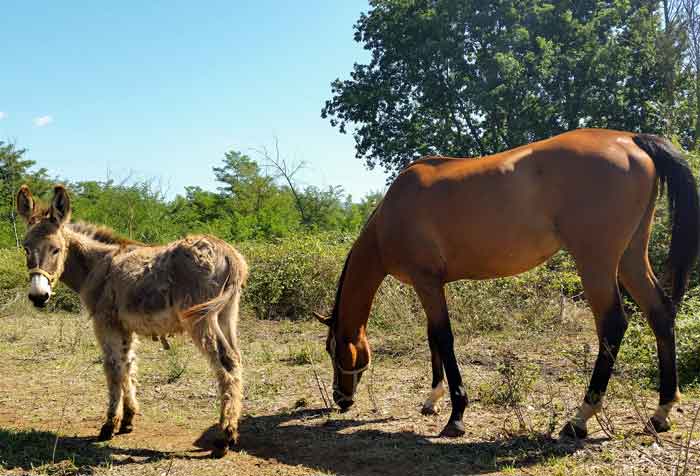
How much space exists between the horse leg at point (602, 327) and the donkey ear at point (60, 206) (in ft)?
14.0

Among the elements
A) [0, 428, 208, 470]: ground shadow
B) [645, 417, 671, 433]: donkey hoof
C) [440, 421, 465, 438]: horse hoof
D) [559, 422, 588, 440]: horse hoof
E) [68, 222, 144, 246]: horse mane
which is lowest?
[0, 428, 208, 470]: ground shadow

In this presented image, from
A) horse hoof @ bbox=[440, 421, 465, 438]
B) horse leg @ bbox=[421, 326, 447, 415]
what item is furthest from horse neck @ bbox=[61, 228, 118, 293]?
horse hoof @ bbox=[440, 421, 465, 438]

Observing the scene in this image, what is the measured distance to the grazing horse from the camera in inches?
181

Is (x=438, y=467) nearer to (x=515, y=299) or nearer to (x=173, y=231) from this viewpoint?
(x=515, y=299)

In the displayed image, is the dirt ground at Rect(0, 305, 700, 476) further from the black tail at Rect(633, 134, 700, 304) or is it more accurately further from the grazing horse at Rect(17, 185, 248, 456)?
the black tail at Rect(633, 134, 700, 304)

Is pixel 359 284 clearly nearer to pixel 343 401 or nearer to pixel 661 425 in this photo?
pixel 343 401

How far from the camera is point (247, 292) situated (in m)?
12.1

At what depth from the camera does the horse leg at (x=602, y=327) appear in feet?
14.7

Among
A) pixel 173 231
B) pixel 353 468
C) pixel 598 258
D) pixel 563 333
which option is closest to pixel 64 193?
pixel 353 468

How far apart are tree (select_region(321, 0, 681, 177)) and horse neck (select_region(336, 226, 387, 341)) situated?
640 inches

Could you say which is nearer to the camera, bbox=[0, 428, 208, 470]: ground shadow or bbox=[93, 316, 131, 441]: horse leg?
bbox=[0, 428, 208, 470]: ground shadow

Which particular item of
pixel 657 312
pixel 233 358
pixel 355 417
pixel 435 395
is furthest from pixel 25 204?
pixel 657 312

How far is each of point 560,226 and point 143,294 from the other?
3424 mm

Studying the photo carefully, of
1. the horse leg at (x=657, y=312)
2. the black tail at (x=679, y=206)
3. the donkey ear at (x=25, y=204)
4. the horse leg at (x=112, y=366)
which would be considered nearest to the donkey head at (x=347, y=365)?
the horse leg at (x=112, y=366)
